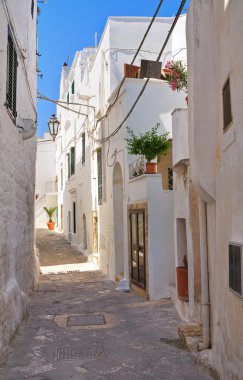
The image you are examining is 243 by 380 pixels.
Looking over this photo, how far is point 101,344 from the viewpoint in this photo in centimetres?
713

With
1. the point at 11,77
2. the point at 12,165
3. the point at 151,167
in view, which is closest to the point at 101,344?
the point at 12,165

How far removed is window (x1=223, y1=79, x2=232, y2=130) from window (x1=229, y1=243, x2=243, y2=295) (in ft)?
5.04

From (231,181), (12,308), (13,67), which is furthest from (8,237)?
(231,181)

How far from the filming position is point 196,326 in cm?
703

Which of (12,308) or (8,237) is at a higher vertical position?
(8,237)

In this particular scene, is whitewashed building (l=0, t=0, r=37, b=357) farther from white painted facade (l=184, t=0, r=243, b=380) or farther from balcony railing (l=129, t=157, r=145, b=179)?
balcony railing (l=129, t=157, r=145, b=179)

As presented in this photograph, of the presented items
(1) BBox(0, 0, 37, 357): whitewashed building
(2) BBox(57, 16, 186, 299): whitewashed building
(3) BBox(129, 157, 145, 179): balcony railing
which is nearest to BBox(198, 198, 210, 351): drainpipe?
(1) BBox(0, 0, 37, 357): whitewashed building

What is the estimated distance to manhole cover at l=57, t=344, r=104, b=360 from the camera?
6473mm

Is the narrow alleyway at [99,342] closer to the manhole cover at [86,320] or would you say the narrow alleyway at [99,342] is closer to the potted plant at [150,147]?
the manhole cover at [86,320]

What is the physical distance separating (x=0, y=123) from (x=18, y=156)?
7.38 feet

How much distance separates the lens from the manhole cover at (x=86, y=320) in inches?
338

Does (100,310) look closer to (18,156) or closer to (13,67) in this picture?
(18,156)

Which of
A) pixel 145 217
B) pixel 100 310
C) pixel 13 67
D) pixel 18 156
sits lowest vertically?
pixel 100 310

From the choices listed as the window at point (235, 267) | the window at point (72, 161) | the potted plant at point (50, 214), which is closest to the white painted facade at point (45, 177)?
the potted plant at point (50, 214)
